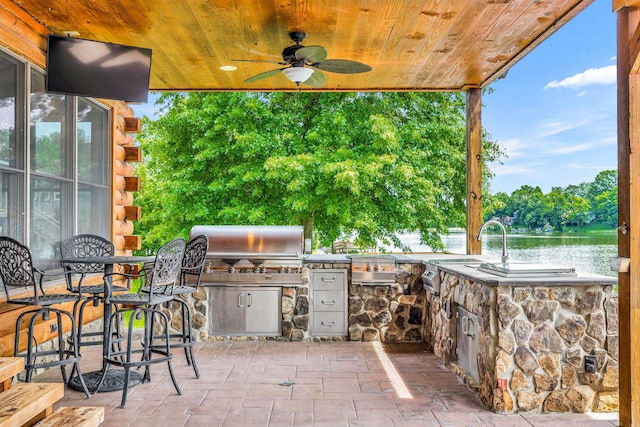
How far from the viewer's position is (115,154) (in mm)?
5523

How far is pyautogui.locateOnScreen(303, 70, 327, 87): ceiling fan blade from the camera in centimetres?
432

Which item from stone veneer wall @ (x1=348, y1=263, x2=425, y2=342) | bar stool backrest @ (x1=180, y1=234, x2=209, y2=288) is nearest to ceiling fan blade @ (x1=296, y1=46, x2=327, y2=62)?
bar stool backrest @ (x1=180, y1=234, x2=209, y2=288)

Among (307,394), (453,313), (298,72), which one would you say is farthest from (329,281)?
(298,72)

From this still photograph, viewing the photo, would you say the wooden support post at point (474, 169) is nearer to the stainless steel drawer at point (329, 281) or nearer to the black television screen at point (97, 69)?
the stainless steel drawer at point (329, 281)

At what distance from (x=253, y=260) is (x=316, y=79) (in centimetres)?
183

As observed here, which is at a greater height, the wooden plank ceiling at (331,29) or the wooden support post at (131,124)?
the wooden plank ceiling at (331,29)

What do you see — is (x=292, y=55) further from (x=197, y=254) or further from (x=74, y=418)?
(x=74, y=418)

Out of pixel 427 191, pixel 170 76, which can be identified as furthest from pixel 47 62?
pixel 427 191

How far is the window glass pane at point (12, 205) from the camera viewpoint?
356cm

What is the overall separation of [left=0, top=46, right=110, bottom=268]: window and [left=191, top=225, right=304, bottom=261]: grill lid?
46.6 inches

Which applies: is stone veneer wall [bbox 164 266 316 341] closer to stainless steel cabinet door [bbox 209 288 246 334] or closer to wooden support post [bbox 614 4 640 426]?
stainless steel cabinet door [bbox 209 288 246 334]

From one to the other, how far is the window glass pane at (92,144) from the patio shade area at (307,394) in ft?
5.72

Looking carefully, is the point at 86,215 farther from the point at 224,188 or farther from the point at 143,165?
the point at 143,165

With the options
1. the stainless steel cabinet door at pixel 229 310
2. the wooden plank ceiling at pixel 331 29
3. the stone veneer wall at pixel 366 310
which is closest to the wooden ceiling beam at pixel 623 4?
the wooden plank ceiling at pixel 331 29
